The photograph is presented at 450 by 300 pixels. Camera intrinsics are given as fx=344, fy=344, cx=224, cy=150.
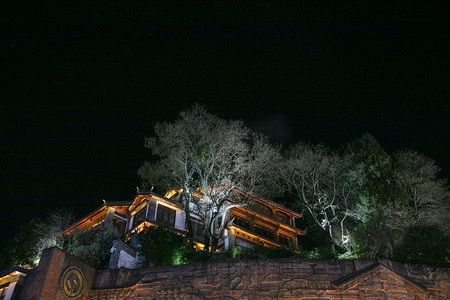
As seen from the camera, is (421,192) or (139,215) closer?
(421,192)

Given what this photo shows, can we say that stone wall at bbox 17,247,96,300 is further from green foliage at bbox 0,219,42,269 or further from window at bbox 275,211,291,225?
window at bbox 275,211,291,225

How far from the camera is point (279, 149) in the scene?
90.2ft

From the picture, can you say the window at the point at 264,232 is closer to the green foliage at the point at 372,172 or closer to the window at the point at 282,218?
the window at the point at 282,218

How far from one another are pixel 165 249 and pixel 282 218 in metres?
20.0

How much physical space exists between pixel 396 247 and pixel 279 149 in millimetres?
10660

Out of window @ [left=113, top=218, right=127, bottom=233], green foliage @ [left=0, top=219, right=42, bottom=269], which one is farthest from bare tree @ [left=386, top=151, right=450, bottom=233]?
green foliage @ [left=0, top=219, right=42, bottom=269]

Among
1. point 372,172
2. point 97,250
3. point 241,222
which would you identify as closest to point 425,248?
point 372,172

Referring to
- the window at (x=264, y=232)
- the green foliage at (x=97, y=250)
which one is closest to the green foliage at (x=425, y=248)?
the window at (x=264, y=232)

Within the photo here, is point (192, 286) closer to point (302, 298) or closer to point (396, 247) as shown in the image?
point (302, 298)

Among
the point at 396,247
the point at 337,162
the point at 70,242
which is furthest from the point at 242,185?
the point at 70,242

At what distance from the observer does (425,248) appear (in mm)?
20094

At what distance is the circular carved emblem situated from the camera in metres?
17.4

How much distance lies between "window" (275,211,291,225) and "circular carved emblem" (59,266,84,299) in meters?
24.0

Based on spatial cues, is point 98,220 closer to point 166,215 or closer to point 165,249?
point 166,215
